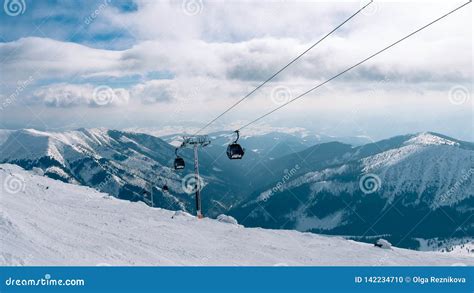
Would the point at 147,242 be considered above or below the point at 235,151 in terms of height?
below

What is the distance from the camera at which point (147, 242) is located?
22672 mm

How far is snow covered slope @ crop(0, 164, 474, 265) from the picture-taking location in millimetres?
17938

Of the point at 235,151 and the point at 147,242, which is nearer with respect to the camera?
the point at 147,242

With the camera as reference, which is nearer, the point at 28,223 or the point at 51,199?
the point at 28,223

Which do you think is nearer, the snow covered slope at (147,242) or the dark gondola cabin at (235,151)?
the snow covered slope at (147,242)

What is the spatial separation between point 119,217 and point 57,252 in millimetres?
12498

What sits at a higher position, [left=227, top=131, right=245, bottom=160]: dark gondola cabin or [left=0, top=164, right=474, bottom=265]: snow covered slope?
[left=227, top=131, right=245, bottom=160]: dark gondola cabin

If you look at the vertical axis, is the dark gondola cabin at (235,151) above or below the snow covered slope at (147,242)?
above

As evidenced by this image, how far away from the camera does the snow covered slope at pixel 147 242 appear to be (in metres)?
17.9

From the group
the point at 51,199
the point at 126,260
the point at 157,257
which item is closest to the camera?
the point at 126,260

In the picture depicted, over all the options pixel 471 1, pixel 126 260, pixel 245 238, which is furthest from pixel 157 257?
pixel 471 1

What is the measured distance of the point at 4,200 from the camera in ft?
86.3

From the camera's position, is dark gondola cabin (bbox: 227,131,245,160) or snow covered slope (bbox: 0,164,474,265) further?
dark gondola cabin (bbox: 227,131,245,160)
